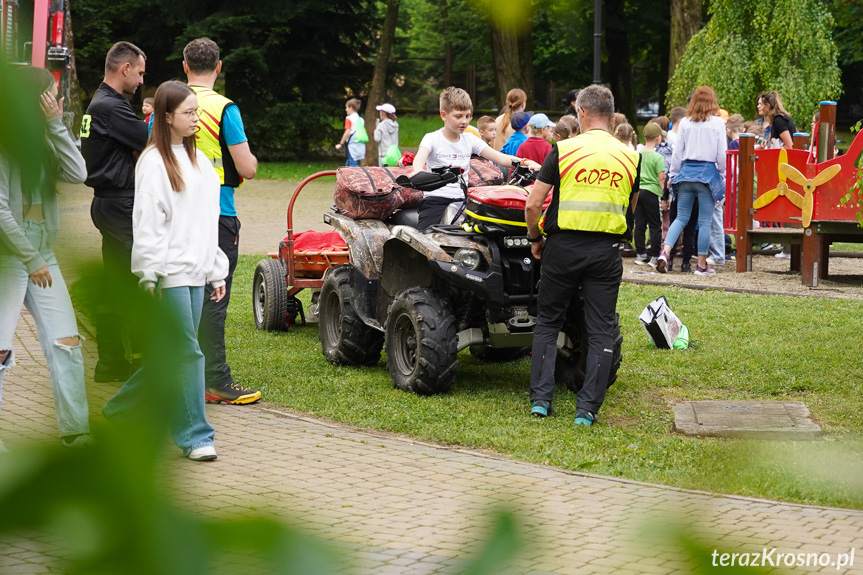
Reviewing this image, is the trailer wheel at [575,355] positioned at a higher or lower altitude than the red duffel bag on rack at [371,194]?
lower

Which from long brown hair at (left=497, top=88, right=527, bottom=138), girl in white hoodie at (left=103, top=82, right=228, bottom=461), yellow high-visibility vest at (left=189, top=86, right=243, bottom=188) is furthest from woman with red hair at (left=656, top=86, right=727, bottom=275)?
girl in white hoodie at (left=103, top=82, right=228, bottom=461)

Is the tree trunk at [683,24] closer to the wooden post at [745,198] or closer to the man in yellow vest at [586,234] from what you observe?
the wooden post at [745,198]

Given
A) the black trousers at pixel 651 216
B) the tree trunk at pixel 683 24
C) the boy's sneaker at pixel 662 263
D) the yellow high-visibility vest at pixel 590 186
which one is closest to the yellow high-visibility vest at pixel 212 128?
the yellow high-visibility vest at pixel 590 186

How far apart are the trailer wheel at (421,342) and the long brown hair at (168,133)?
2019mm

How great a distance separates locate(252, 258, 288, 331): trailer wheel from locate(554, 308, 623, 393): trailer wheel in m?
2.87

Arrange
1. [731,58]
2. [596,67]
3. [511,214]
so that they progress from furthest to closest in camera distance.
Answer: [731,58] < [596,67] < [511,214]

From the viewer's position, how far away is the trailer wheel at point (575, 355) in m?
6.73

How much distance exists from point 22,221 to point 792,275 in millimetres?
13149

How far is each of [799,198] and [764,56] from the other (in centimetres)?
957

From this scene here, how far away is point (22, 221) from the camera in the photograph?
0.79 m

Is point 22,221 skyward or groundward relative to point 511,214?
skyward

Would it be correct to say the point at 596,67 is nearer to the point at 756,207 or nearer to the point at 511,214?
the point at 756,207

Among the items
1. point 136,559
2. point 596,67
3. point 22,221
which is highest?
point 596,67

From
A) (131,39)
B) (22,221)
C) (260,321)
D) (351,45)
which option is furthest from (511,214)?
(131,39)
